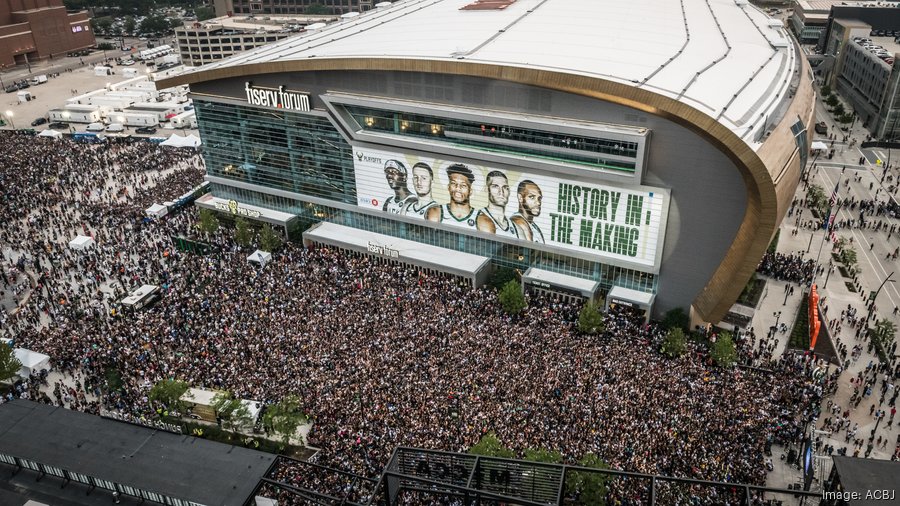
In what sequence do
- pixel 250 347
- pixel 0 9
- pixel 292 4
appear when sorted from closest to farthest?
pixel 250 347
pixel 0 9
pixel 292 4

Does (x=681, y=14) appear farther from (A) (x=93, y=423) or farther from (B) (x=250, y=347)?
(A) (x=93, y=423)

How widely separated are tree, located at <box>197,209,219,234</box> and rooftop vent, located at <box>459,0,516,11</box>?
3132 cm

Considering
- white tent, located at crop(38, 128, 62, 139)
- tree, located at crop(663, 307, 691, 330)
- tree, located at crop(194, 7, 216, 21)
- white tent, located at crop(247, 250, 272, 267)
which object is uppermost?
tree, located at crop(194, 7, 216, 21)

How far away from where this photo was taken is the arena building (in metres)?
40.2

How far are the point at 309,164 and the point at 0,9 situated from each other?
381 ft

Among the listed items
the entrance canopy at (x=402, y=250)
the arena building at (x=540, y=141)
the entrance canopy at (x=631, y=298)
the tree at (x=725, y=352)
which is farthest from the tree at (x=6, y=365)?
the tree at (x=725, y=352)

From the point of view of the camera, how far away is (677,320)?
4281 centimetres

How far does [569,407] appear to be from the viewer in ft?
109

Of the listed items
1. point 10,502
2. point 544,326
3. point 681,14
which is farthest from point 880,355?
point 10,502

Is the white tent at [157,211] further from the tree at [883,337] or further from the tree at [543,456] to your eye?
the tree at [883,337]

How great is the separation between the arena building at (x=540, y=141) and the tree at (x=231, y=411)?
19294 mm

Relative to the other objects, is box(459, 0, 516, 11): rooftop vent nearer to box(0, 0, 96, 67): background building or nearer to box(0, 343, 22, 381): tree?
box(0, 343, 22, 381): tree

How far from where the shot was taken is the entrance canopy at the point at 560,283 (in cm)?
4528

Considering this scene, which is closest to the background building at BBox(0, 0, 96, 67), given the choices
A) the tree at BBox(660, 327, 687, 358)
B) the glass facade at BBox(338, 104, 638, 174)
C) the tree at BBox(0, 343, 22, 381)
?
the glass facade at BBox(338, 104, 638, 174)
